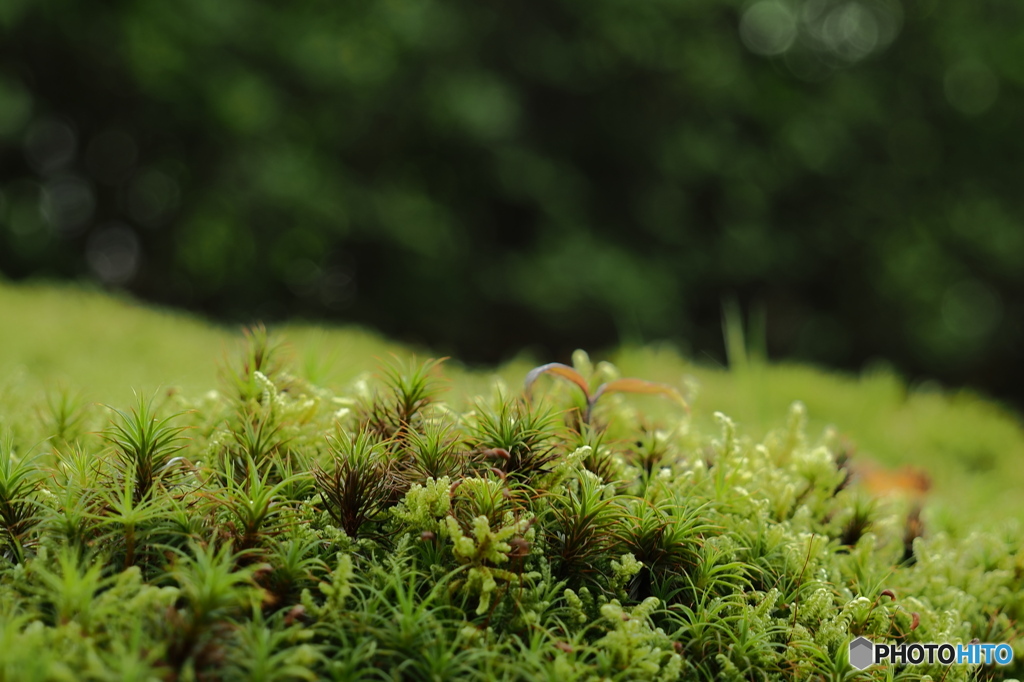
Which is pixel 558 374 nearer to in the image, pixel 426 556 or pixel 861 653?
pixel 426 556

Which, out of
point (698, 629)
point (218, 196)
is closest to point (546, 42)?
point (218, 196)

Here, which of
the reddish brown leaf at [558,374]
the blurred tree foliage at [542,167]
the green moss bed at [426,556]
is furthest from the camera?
the blurred tree foliage at [542,167]

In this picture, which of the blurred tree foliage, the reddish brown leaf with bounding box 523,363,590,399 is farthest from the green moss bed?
the blurred tree foliage

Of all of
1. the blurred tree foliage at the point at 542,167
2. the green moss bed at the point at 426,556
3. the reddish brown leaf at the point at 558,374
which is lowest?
the green moss bed at the point at 426,556

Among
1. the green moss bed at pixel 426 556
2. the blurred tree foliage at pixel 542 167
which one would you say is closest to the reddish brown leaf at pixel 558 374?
the green moss bed at pixel 426 556

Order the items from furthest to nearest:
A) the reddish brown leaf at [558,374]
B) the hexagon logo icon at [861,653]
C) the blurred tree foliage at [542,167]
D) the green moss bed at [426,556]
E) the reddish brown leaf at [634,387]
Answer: the blurred tree foliage at [542,167] < the reddish brown leaf at [634,387] < the reddish brown leaf at [558,374] < the hexagon logo icon at [861,653] < the green moss bed at [426,556]

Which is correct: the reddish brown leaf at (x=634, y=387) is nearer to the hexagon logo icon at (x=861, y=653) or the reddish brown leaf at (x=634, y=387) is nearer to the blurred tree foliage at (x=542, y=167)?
the hexagon logo icon at (x=861, y=653)

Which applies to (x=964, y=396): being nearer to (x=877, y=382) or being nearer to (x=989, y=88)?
(x=877, y=382)
